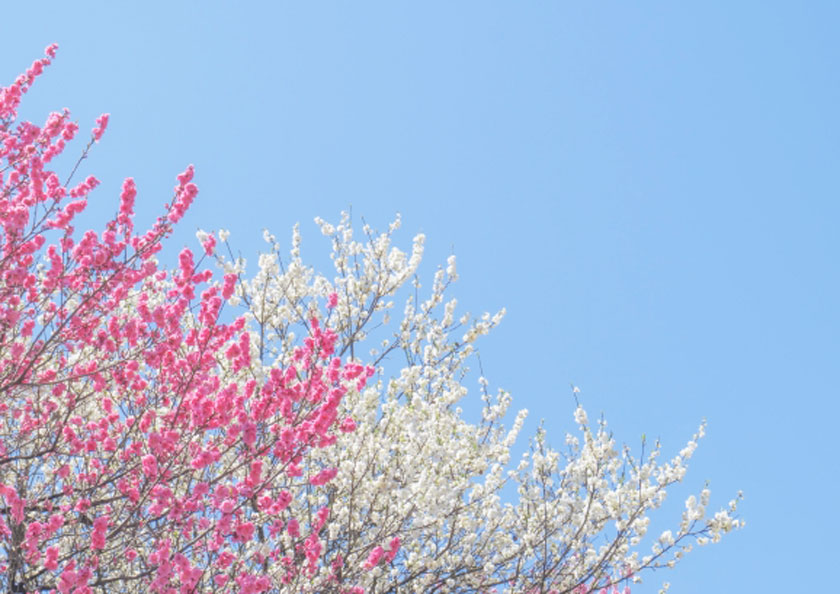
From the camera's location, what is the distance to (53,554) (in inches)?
207

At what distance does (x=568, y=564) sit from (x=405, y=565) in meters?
1.51

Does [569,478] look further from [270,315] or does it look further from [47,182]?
[47,182]

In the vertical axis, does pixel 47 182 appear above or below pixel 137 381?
above

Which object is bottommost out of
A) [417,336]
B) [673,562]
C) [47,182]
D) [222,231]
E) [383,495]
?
[673,562]

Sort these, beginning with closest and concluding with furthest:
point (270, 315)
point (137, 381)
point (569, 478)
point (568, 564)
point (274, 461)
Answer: point (274, 461) < point (137, 381) < point (568, 564) < point (569, 478) < point (270, 315)

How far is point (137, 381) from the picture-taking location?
693 cm

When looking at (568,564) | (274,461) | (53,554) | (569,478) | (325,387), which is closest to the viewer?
(53,554)

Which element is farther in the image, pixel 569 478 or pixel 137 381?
pixel 569 478

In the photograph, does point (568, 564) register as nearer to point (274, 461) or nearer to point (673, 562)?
point (673, 562)

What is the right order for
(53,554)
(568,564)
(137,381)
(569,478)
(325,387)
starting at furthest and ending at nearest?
(569,478), (568,564), (137,381), (325,387), (53,554)

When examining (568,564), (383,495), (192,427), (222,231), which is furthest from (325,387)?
(222,231)

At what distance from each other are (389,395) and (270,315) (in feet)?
7.06

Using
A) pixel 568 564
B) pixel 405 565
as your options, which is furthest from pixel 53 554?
pixel 568 564

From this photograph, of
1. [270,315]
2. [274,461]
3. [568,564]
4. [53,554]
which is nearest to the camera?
[53,554]
